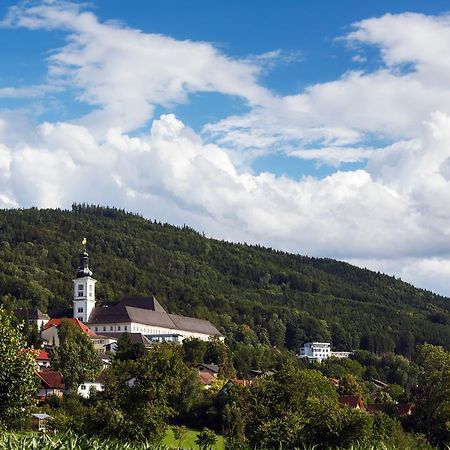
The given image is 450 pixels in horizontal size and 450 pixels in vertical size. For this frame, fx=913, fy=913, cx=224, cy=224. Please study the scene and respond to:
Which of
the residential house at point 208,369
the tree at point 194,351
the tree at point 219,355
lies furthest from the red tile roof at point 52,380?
the tree at point 219,355

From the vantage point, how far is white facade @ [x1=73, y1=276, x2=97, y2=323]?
18900 centimetres

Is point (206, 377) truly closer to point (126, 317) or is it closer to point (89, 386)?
point (89, 386)

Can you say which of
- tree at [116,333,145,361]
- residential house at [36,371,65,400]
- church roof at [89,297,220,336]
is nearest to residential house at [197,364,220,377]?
tree at [116,333,145,361]

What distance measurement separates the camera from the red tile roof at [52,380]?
105088 millimetres

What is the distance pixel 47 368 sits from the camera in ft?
403

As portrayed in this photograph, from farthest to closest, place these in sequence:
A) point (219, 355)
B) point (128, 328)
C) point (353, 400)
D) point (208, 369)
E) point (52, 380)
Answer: point (128, 328)
point (219, 355)
point (208, 369)
point (353, 400)
point (52, 380)

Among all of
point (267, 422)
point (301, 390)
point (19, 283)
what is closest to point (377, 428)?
point (301, 390)

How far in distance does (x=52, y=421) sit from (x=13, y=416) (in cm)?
3057

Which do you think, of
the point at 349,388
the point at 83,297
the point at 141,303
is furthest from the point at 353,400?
the point at 141,303

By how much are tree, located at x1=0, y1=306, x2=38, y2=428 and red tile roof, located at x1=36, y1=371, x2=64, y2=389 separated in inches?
2312

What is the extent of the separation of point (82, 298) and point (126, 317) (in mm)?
12554

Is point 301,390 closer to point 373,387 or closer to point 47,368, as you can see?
point 47,368

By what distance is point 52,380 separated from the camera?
107 metres

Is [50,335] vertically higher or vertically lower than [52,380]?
higher
